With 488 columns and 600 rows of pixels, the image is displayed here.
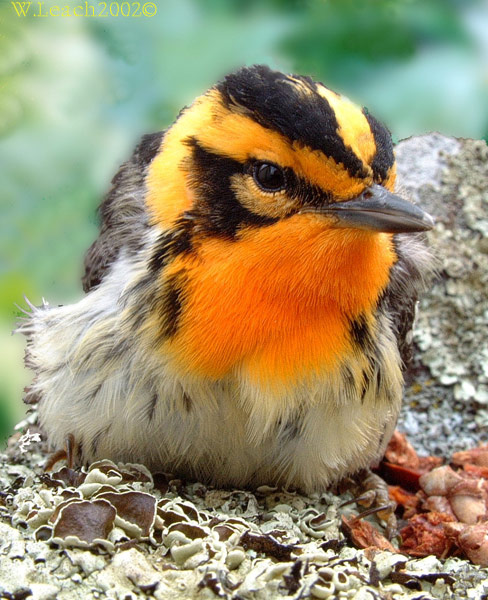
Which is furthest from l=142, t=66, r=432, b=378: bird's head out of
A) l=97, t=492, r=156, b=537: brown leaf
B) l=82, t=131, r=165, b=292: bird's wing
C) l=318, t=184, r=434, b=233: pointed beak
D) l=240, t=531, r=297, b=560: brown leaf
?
l=240, t=531, r=297, b=560: brown leaf

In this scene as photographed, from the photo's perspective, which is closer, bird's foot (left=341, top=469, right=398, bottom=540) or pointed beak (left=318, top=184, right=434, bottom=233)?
pointed beak (left=318, top=184, right=434, bottom=233)

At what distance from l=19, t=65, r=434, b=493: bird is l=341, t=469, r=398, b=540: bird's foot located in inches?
8.5

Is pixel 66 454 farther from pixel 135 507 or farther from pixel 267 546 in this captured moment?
pixel 267 546

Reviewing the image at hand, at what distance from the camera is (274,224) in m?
2.43

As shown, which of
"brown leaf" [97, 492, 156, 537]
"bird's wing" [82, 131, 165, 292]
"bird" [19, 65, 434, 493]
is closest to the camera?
"brown leaf" [97, 492, 156, 537]

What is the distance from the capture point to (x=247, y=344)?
8.53 feet

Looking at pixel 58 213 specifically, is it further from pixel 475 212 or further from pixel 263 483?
pixel 475 212

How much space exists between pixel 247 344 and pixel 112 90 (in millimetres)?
1697

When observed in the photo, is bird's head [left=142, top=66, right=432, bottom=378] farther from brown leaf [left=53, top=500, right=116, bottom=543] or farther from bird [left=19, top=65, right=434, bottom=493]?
brown leaf [left=53, top=500, right=116, bottom=543]

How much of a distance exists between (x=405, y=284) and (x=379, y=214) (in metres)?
0.83

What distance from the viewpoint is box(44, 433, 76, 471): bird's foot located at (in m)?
3.02

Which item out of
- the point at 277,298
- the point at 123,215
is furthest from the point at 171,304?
the point at 123,215

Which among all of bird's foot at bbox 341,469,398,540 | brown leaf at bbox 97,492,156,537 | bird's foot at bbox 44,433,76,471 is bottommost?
bird's foot at bbox 341,469,398,540

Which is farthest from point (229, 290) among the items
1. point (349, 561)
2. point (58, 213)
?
point (58, 213)
